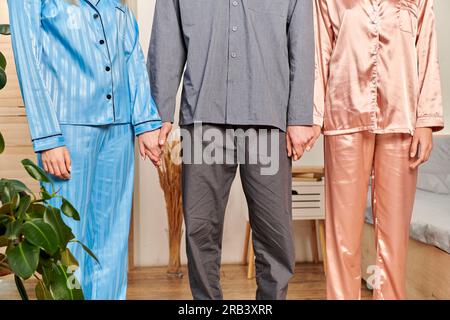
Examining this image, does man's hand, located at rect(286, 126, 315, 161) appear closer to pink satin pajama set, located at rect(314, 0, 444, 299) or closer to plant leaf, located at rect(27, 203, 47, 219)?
pink satin pajama set, located at rect(314, 0, 444, 299)

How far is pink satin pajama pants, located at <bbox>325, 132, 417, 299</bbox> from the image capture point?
192 centimetres

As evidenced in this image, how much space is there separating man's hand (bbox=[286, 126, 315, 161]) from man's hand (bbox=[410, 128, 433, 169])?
0.36 m

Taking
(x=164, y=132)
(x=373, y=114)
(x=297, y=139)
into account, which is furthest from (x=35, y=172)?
(x=373, y=114)

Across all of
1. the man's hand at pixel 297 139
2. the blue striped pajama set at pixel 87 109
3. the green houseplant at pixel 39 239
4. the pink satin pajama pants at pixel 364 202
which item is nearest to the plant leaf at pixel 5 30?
the blue striped pajama set at pixel 87 109

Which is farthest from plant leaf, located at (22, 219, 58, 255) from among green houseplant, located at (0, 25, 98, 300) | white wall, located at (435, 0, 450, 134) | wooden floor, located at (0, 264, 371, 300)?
white wall, located at (435, 0, 450, 134)

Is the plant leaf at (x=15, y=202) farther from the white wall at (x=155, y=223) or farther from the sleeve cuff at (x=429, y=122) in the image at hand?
the white wall at (x=155, y=223)

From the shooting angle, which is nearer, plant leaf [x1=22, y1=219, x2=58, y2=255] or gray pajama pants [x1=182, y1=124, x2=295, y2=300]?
plant leaf [x1=22, y1=219, x2=58, y2=255]

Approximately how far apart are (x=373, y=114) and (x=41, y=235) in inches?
45.3

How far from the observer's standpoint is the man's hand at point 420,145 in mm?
1905

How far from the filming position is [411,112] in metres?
1.91

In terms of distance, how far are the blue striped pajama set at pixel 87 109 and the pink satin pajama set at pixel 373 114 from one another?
705mm

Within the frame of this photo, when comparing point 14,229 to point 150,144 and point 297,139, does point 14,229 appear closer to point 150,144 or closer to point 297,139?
point 150,144

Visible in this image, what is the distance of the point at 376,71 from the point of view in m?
1.90
